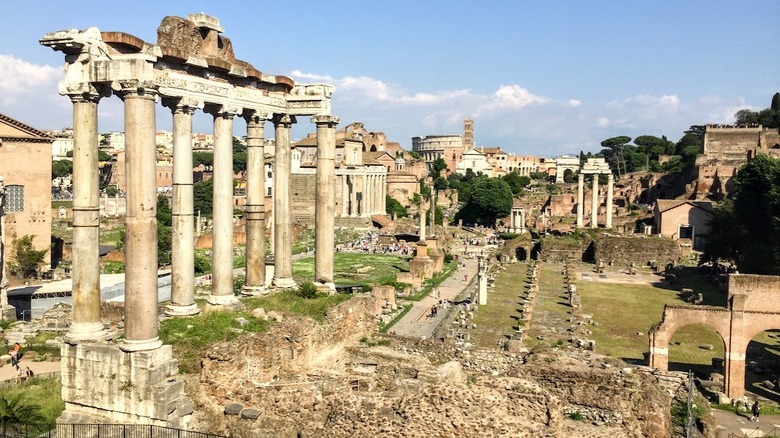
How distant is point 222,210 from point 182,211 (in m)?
1.46

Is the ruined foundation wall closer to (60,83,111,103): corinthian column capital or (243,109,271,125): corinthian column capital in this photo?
(243,109,271,125): corinthian column capital

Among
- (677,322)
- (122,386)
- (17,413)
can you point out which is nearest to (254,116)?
(122,386)

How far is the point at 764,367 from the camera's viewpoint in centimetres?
2592

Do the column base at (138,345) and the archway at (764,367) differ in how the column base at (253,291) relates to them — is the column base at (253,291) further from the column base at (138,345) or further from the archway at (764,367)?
the archway at (764,367)

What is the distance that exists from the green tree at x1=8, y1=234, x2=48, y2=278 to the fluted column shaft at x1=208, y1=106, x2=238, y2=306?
33.8 metres

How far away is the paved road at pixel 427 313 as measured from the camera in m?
33.5

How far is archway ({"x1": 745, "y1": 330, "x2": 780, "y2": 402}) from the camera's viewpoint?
23.6 m

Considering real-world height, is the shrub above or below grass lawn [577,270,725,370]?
above

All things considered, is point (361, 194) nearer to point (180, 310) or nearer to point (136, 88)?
point (180, 310)

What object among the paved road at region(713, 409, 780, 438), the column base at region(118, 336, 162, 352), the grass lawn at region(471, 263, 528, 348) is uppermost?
the column base at region(118, 336, 162, 352)

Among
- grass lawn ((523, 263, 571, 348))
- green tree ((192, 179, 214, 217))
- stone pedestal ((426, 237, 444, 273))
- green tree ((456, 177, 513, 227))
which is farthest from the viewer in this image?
green tree ((456, 177, 513, 227))

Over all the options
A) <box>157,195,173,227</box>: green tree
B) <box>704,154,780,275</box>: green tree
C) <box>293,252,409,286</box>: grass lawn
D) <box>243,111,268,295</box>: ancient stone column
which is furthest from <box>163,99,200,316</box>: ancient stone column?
<box>157,195,173,227</box>: green tree

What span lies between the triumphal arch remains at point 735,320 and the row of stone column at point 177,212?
12654 mm

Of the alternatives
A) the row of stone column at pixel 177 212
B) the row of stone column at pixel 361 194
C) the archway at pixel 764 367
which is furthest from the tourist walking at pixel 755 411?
the row of stone column at pixel 361 194
